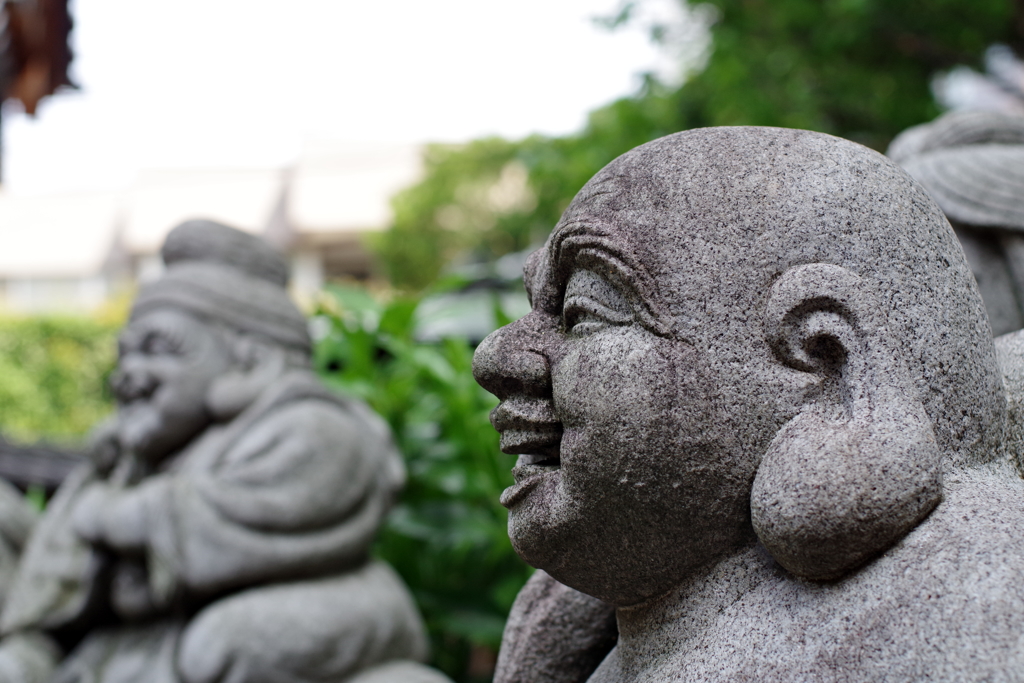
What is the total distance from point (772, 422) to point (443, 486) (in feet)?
9.49

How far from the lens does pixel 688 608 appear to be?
4.48ft

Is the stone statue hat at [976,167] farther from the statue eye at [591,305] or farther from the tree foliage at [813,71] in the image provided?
the tree foliage at [813,71]

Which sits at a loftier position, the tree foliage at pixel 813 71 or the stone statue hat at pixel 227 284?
the tree foliage at pixel 813 71

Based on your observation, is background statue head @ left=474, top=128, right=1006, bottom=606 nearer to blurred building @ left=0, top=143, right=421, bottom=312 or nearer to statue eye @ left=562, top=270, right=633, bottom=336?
statue eye @ left=562, top=270, right=633, bottom=336

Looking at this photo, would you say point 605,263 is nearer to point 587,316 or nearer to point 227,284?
point 587,316

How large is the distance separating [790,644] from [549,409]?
0.48 metres

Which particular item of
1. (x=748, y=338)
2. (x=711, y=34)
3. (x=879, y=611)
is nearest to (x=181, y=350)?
(x=748, y=338)

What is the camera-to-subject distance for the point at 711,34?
577 centimetres

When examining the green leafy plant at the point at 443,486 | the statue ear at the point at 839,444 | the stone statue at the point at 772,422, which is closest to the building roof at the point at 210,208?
the green leafy plant at the point at 443,486

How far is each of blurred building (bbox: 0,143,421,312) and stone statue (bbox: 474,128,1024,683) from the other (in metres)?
17.1

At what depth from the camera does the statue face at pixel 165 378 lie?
298cm

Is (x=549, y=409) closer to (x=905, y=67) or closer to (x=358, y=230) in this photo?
(x=905, y=67)

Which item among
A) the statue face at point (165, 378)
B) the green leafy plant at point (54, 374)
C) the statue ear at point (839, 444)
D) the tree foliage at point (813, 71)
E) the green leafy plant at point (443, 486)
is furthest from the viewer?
the green leafy plant at point (54, 374)

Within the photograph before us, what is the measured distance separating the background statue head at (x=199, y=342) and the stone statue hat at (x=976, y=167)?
211 centimetres
